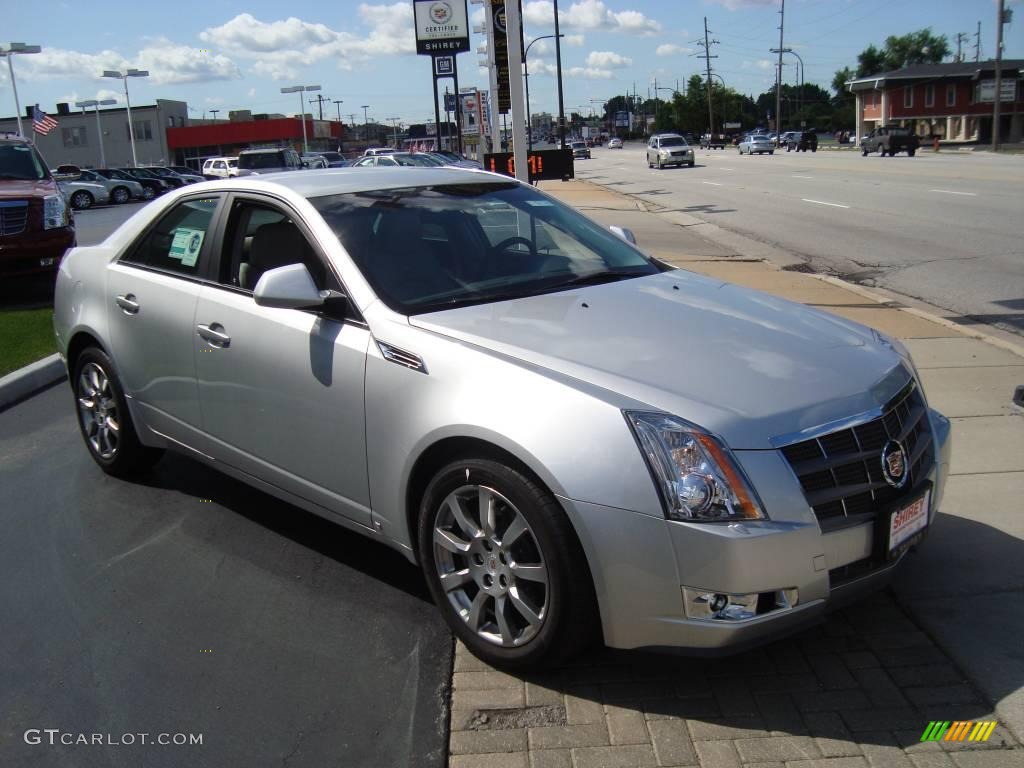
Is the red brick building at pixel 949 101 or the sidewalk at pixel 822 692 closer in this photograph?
the sidewalk at pixel 822 692

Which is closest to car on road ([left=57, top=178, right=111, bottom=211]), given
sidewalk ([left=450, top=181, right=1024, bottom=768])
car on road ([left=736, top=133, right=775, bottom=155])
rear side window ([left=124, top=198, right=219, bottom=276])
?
rear side window ([left=124, top=198, right=219, bottom=276])

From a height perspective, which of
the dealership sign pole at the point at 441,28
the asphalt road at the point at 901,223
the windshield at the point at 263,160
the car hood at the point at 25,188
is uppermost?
the dealership sign pole at the point at 441,28

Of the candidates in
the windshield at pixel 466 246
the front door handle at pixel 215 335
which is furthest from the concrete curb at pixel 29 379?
the windshield at pixel 466 246

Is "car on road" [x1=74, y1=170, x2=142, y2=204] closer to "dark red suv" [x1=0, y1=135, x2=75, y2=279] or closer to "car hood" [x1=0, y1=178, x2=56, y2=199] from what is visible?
"car hood" [x1=0, y1=178, x2=56, y2=199]

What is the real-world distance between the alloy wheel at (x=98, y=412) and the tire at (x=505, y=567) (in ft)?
8.61

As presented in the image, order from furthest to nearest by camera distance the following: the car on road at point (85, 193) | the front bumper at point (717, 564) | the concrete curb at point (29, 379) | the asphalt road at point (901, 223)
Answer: the car on road at point (85, 193)
the asphalt road at point (901, 223)
the concrete curb at point (29, 379)
the front bumper at point (717, 564)

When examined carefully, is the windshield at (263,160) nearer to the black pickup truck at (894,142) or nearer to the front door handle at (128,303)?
the black pickup truck at (894,142)

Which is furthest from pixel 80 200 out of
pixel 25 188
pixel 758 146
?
pixel 758 146

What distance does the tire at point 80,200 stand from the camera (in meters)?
39.7

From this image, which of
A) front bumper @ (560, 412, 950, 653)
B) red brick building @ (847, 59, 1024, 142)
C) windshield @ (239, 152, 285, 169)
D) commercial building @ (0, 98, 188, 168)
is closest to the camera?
front bumper @ (560, 412, 950, 653)

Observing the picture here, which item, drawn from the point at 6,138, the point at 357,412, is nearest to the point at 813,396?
the point at 357,412

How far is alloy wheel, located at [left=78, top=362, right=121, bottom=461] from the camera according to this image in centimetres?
541

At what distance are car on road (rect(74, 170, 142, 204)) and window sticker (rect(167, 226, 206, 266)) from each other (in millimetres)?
41245

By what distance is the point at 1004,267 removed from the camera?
40.4 feet
